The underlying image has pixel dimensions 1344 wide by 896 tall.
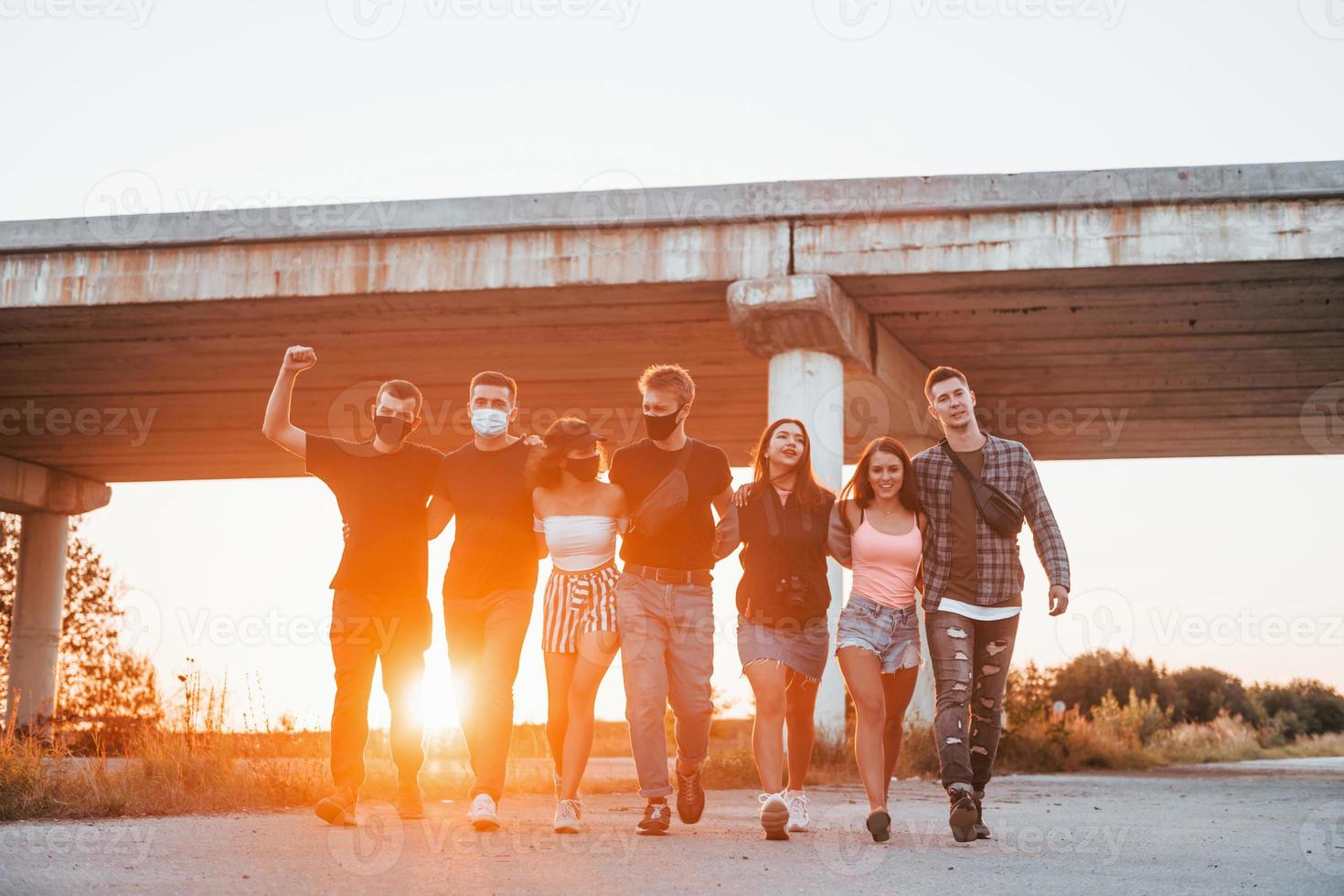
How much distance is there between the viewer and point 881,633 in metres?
6.51

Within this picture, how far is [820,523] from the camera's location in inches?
265

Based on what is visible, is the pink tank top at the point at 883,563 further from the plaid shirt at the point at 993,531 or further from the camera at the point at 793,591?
the camera at the point at 793,591

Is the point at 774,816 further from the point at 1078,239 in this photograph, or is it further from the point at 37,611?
the point at 37,611

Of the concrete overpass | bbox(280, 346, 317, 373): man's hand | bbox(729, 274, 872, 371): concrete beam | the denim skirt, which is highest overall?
the concrete overpass

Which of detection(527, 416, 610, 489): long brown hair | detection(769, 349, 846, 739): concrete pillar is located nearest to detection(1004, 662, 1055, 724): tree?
detection(769, 349, 846, 739): concrete pillar

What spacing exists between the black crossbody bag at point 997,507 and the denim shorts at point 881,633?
58 centimetres

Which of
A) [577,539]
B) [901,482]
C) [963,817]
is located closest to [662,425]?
[577,539]

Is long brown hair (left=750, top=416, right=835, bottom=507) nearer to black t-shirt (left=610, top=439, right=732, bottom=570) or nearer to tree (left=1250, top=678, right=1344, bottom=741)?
black t-shirt (left=610, top=439, right=732, bottom=570)

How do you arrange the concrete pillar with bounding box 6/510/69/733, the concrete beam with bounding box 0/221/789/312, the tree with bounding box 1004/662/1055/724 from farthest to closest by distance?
the concrete pillar with bounding box 6/510/69/733
the tree with bounding box 1004/662/1055/724
the concrete beam with bounding box 0/221/789/312

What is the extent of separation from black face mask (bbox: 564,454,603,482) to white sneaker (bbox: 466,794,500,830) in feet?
5.05

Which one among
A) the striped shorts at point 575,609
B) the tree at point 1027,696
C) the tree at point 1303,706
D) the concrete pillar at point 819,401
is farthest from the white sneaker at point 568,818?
the tree at point 1303,706

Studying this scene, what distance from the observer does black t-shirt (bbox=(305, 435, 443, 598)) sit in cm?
668

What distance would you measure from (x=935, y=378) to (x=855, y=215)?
5.90 meters

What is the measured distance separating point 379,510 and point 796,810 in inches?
100
